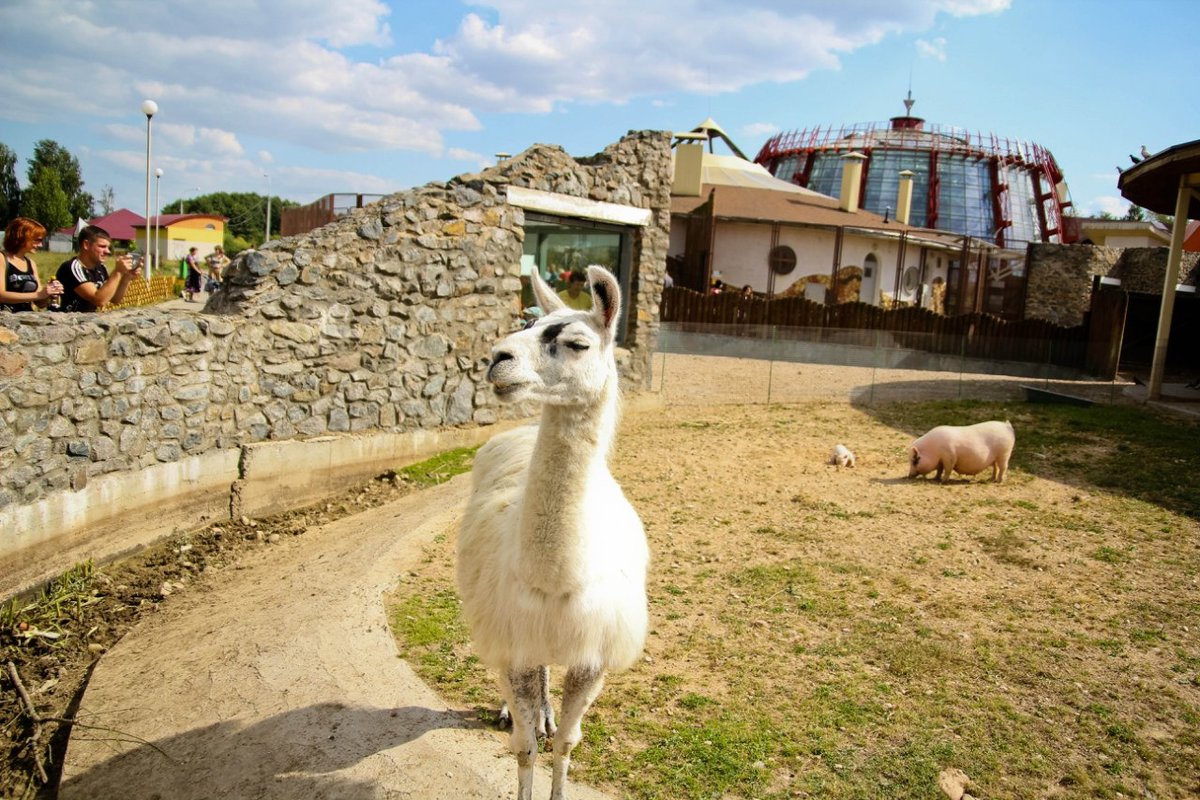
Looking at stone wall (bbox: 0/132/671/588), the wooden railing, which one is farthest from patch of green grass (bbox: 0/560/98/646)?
the wooden railing

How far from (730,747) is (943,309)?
3489 centimetres

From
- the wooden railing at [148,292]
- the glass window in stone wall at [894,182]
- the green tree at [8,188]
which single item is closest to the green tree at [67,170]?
the green tree at [8,188]

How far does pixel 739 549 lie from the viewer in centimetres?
697

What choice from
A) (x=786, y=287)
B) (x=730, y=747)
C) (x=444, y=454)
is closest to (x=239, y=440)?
(x=444, y=454)

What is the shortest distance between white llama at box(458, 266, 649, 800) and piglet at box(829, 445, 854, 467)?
662cm

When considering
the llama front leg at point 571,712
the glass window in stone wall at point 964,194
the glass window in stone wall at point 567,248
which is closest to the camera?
the llama front leg at point 571,712

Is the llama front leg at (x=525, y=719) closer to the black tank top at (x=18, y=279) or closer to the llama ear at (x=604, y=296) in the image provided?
the llama ear at (x=604, y=296)

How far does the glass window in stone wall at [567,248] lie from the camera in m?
11.3

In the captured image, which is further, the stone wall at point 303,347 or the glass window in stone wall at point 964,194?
the glass window in stone wall at point 964,194

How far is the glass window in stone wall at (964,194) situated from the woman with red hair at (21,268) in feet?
166

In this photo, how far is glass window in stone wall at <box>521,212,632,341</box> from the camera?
11.3 meters

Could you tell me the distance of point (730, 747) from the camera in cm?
414

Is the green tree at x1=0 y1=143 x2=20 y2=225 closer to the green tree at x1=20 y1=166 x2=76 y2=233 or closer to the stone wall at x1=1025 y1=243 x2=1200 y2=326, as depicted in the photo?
the green tree at x1=20 y1=166 x2=76 y2=233

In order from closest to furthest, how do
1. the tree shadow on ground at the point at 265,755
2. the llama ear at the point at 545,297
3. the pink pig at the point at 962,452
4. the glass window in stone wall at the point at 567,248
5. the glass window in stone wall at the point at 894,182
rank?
the llama ear at the point at 545,297
the tree shadow on ground at the point at 265,755
the pink pig at the point at 962,452
the glass window in stone wall at the point at 567,248
the glass window in stone wall at the point at 894,182
